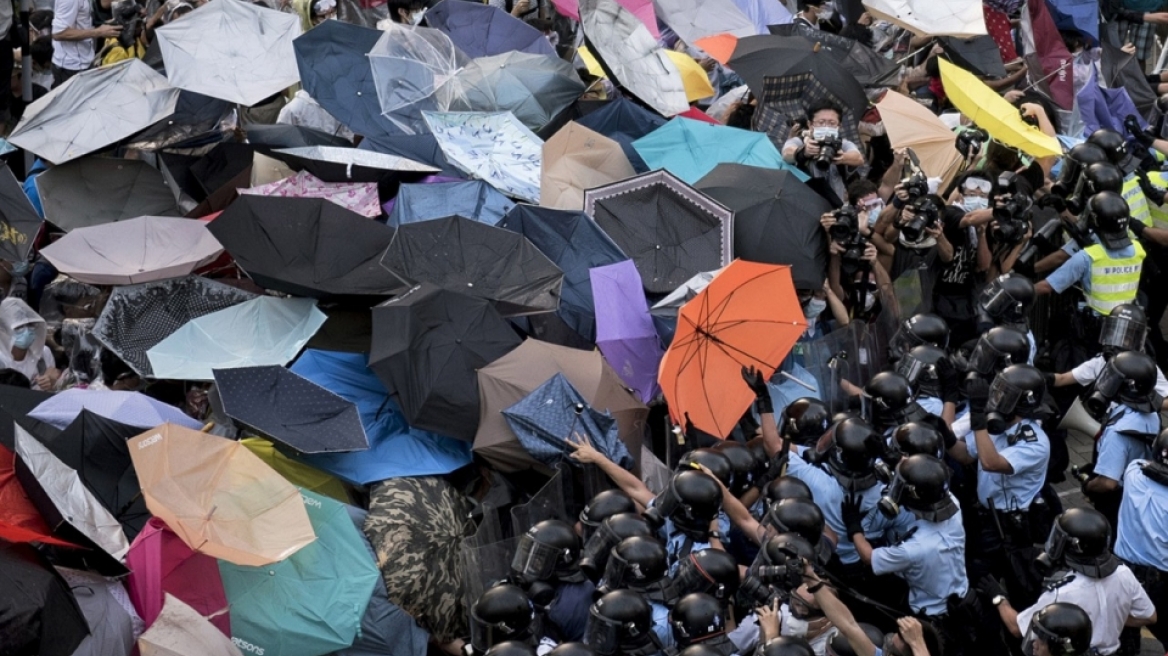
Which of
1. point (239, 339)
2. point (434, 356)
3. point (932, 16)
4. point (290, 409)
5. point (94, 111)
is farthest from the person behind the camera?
point (932, 16)

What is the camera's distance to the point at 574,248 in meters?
9.88

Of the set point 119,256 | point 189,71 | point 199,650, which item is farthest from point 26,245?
point 199,650

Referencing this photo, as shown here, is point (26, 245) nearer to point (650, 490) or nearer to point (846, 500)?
point (650, 490)

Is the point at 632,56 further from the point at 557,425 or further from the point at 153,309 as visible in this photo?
the point at 557,425

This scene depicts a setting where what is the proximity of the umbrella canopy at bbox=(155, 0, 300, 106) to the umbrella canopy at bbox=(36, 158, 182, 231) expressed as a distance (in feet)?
2.50

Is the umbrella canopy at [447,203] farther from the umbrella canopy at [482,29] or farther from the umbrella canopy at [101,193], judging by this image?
the umbrella canopy at [482,29]

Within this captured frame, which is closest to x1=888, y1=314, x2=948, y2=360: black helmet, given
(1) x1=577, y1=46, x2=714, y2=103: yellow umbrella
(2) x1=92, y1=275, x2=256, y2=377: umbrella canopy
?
(1) x1=577, y1=46, x2=714, y2=103: yellow umbrella

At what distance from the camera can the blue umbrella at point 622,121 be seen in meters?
11.5

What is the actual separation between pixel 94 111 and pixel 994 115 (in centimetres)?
623

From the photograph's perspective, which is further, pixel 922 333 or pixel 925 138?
pixel 925 138

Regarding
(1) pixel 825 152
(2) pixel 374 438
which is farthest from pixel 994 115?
(2) pixel 374 438

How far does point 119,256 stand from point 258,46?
7.77 feet

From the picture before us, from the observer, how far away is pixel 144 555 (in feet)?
24.9

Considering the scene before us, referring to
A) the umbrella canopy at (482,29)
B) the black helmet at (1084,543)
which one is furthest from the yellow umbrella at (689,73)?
the black helmet at (1084,543)
